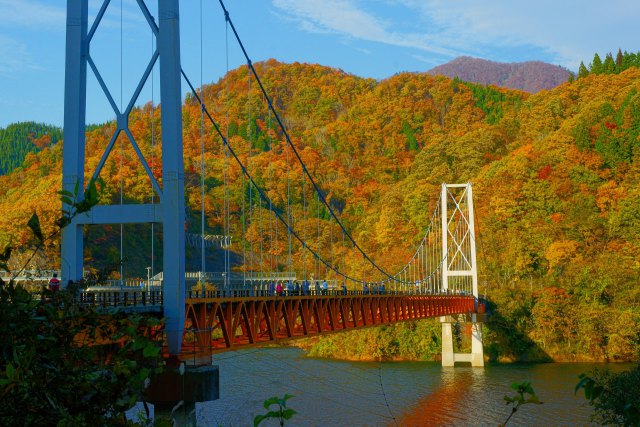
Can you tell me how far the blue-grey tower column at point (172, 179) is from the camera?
70.2ft

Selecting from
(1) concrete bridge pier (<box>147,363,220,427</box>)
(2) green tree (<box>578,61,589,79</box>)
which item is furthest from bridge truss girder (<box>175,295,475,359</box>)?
(2) green tree (<box>578,61,589,79</box>)

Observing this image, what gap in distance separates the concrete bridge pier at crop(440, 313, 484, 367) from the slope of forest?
8.50 feet

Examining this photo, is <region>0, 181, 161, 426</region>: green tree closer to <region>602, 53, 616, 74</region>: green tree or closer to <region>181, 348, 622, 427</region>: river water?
<region>181, 348, 622, 427</region>: river water

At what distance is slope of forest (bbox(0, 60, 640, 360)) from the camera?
63531mm

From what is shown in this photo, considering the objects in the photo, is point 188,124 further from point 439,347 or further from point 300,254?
point 439,347

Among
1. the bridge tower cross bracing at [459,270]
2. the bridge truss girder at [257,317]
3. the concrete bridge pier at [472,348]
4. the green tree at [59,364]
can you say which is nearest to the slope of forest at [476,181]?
the bridge tower cross bracing at [459,270]

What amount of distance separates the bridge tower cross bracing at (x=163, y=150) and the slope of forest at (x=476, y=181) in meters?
16.9

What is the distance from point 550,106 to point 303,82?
2076 inches

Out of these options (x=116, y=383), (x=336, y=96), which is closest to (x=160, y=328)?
(x=116, y=383)

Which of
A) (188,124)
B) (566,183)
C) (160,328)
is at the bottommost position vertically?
(160,328)

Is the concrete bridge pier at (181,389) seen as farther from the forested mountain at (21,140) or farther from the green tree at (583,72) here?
the forested mountain at (21,140)

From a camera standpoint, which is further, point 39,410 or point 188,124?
point 188,124

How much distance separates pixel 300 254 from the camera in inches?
3465

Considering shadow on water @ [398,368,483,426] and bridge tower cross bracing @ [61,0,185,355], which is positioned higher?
bridge tower cross bracing @ [61,0,185,355]
